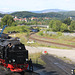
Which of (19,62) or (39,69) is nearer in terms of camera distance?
(19,62)

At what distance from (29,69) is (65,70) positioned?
5490 mm

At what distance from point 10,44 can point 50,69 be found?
7.33 meters

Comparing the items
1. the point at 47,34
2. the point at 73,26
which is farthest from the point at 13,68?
the point at 73,26

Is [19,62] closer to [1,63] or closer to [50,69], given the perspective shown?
[1,63]

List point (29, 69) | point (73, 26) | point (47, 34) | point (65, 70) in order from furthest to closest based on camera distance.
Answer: point (73, 26) < point (47, 34) < point (65, 70) < point (29, 69)

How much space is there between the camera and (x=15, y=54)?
16.8m

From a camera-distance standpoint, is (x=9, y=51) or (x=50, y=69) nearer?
(x=9, y=51)

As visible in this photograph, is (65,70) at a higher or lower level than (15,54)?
lower

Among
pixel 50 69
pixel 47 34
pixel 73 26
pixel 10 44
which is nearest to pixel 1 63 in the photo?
pixel 10 44

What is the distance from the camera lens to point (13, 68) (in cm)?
1678

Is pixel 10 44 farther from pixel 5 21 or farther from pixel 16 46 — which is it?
pixel 5 21

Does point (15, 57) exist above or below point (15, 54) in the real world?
below

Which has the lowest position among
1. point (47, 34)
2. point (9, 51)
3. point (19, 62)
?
Result: point (47, 34)

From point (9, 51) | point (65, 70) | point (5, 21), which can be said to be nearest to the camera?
point (9, 51)
